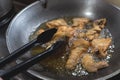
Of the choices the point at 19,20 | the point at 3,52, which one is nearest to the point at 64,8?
the point at 19,20

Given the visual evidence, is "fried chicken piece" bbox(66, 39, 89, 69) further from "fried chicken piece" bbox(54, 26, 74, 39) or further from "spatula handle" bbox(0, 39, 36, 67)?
"spatula handle" bbox(0, 39, 36, 67)

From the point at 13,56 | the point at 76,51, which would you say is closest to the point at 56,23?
the point at 76,51

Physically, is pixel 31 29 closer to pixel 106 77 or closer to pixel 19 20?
pixel 19 20

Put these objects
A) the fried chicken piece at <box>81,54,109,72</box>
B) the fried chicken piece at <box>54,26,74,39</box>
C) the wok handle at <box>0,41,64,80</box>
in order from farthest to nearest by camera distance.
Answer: the fried chicken piece at <box>54,26,74,39</box>
the fried chicken piece at <box>81,54,109,72</box>
the wok handle at <box>0,41,64,80</box>

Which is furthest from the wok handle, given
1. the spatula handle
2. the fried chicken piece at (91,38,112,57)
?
the fried chicken piece at (91,38,112,57)

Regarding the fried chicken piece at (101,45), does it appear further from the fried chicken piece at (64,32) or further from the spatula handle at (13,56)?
the spatula handle at (13,56)

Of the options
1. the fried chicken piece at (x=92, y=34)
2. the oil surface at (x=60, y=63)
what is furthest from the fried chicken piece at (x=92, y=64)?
the fried chicken piece at (x=92, y=34)
